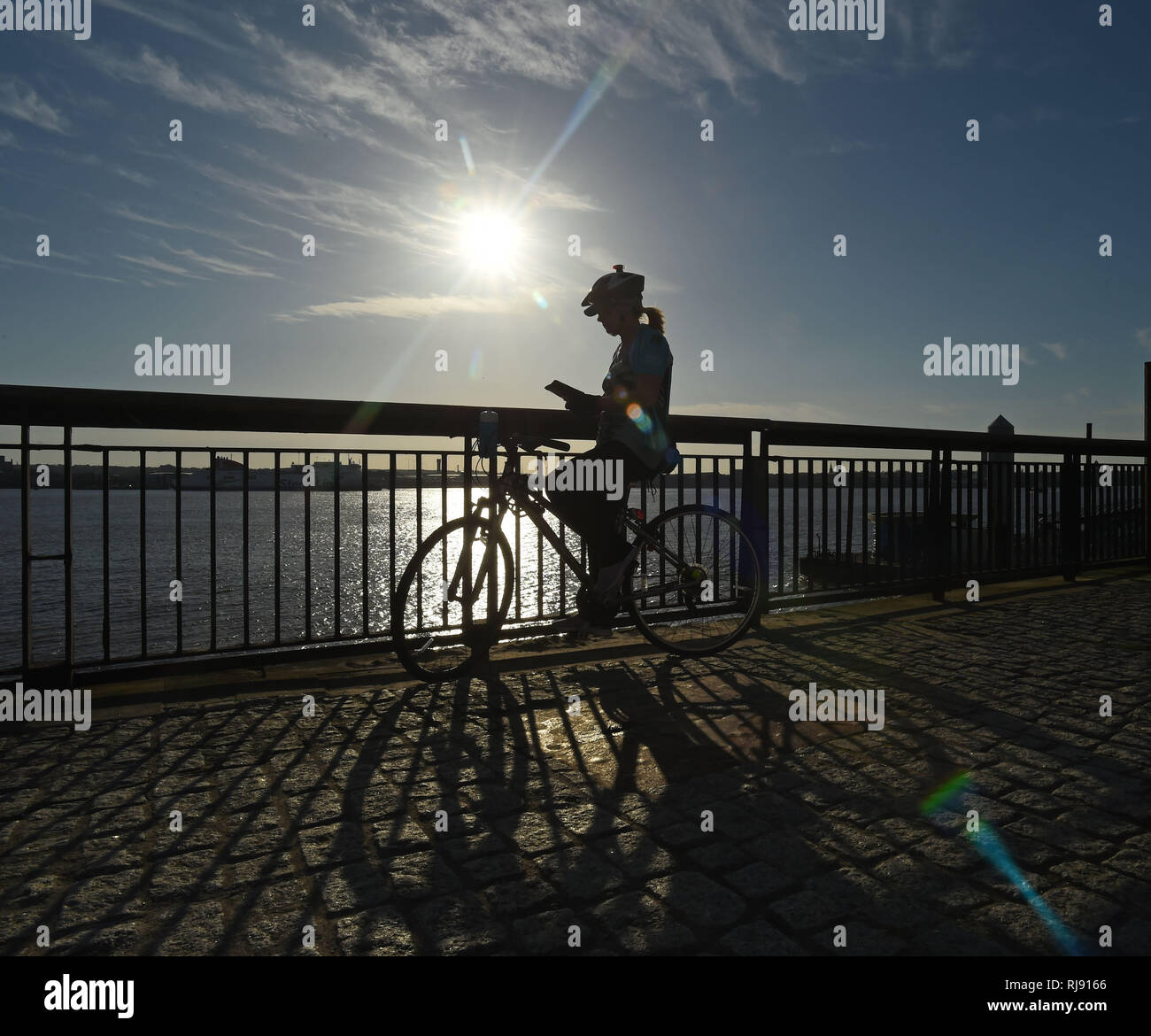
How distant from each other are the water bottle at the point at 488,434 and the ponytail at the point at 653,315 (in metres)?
1.13

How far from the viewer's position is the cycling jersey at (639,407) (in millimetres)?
4930

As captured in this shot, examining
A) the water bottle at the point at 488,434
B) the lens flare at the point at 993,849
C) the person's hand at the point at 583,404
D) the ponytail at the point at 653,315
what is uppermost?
the ponytail at the point at 653,315

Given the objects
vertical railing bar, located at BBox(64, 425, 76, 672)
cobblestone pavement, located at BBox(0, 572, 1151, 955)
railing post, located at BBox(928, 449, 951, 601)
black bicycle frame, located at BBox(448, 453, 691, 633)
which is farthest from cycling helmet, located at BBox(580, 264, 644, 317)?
railing post, located at BBox(928, 449, 951, 601)

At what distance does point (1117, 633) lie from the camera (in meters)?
6.18

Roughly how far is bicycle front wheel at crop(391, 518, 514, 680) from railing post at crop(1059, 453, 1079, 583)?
25.3ft

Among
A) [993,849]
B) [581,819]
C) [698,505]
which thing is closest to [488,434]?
[698,505]

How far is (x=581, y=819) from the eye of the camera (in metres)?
2.82

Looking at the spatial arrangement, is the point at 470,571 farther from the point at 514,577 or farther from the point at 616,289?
the point at 616,289

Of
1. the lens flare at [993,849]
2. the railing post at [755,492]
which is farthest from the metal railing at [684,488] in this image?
the lens flare at [993,849]

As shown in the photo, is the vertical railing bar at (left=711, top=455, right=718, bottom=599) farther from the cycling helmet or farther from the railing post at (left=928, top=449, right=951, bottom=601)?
the railing post at (left=928, top=449, right=951, bottom=601)

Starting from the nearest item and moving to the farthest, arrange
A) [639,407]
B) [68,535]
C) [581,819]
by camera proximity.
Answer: [581,819] → [68,535] → [639,407]

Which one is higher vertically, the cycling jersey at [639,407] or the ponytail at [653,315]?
the ponytail at [653,315]

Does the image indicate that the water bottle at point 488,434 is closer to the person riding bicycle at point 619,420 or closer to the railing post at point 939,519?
the person riding bicycle at point 619,420

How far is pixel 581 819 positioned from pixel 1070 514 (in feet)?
30.1
